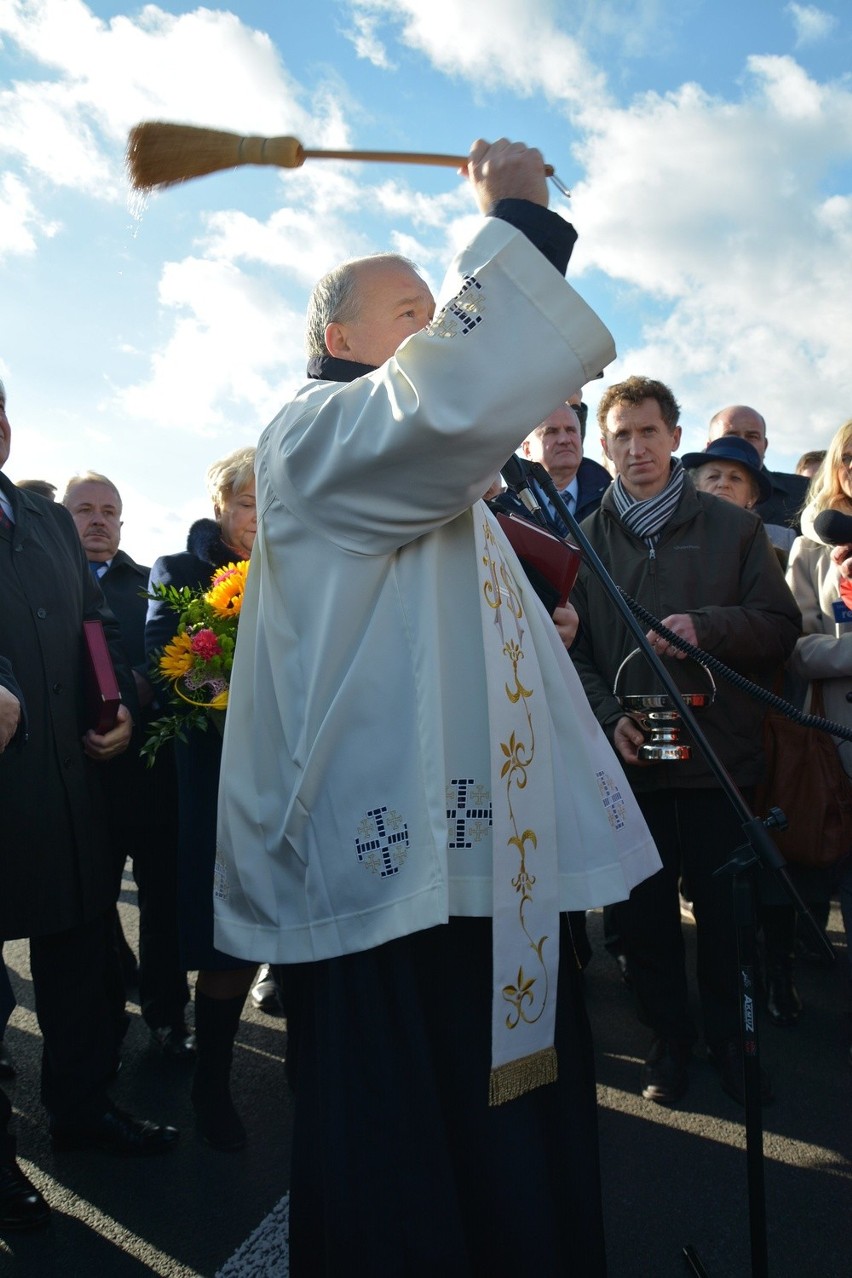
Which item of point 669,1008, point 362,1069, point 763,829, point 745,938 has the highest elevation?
point 763,829

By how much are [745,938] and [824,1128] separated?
1605mm

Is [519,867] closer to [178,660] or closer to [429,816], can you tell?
[429,816]

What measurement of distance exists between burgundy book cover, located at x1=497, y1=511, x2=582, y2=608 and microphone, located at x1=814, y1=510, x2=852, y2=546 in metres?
1.26

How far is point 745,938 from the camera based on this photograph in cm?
195

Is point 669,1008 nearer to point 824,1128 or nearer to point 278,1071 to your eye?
point 824,1128

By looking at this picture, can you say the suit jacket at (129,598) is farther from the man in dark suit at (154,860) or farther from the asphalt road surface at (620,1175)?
the asphalt road surface at (620,1175)

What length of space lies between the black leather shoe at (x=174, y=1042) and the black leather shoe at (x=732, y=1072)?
1.95m

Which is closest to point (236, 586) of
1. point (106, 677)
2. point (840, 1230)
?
point (106, 677)

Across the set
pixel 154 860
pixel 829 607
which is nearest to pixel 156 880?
pixel 154 860

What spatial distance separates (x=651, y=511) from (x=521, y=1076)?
2399mm

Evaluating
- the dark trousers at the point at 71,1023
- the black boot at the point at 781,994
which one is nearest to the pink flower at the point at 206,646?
the dark trousers at the point at 71,1023

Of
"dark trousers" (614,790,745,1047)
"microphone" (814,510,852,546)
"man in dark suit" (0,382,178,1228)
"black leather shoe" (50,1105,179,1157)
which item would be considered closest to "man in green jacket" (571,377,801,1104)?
"dark trousers" (614,790,745,1047)

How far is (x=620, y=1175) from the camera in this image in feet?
9.34

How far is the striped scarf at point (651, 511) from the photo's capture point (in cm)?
366
